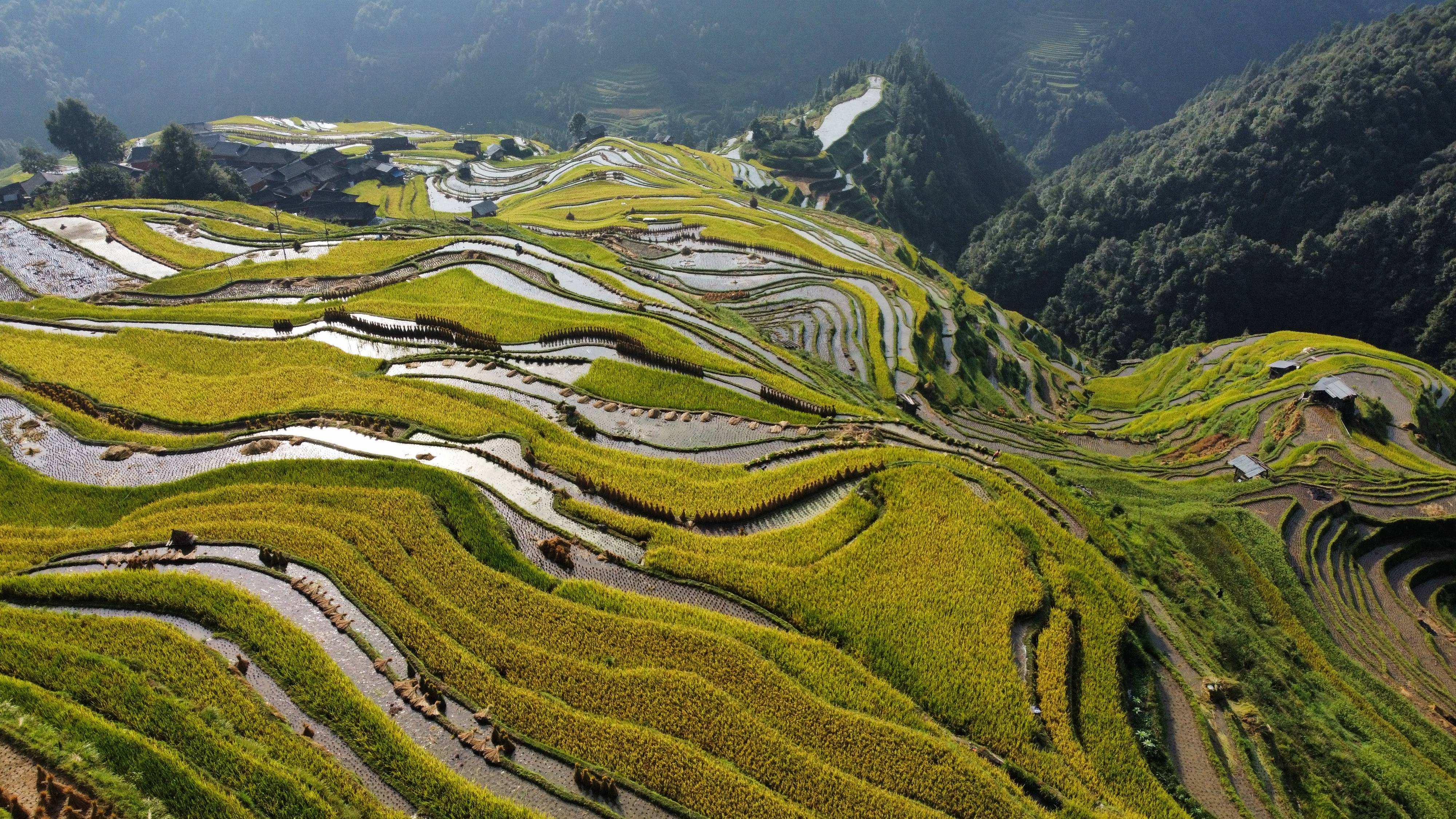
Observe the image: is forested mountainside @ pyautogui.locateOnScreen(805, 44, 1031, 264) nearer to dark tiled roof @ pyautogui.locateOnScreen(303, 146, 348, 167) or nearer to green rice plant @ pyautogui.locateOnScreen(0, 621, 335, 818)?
dark tiled roof @ pyautogui.locateOnScreen(303, 146, 348, 167)

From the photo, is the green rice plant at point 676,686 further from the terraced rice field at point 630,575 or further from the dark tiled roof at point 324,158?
the dark tiled roof at point 324,158

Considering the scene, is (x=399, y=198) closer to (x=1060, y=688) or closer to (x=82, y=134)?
(x=82, y=134)

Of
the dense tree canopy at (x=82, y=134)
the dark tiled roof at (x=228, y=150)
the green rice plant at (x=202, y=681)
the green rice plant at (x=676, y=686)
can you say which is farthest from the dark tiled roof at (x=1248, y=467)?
the dense tree canopy at (x=82, y=134)

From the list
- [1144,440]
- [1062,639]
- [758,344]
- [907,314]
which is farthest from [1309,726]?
[907,314]

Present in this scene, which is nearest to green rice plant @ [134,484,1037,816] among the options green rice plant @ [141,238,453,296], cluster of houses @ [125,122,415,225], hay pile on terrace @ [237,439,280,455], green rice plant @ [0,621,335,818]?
green rice plant @ [0,621,335,818]

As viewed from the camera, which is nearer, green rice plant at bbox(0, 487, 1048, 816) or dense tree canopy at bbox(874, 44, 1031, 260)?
green rice plant at bbox(0, 487, 1048, 816)

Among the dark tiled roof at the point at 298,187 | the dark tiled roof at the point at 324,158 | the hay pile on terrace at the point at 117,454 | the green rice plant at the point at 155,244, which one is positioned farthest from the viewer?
the dark tiled roof at the point at 324,158
